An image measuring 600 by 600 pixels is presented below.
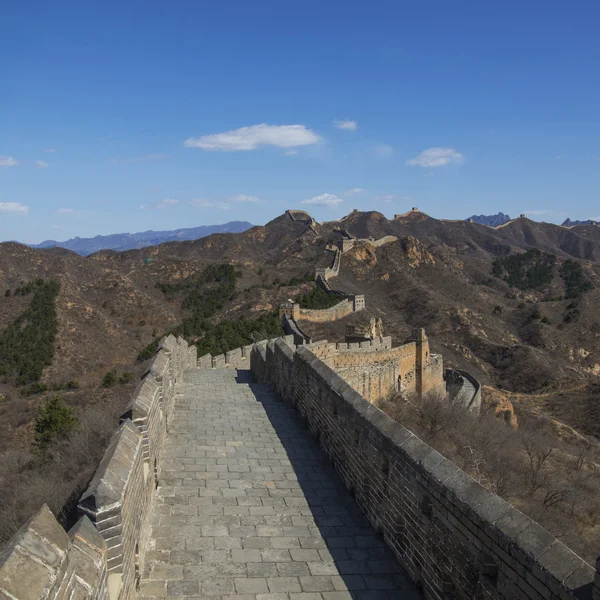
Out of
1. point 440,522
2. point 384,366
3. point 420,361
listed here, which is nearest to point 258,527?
point 440,522

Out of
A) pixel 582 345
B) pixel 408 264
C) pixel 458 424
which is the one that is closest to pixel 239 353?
pixel 458 424

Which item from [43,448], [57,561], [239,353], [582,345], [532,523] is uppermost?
[57,561]

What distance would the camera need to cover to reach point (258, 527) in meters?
5.73

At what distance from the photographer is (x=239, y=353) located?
63.6 feet

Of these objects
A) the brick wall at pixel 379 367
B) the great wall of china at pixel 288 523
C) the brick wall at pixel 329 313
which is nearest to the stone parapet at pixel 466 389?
the brick wall at pixel 379 367

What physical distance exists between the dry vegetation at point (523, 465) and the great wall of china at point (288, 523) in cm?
777

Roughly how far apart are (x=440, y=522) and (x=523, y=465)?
16.0 metres

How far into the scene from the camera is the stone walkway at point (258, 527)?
15.4 ft

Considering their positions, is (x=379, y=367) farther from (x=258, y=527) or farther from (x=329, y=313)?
(x=258, y=527)

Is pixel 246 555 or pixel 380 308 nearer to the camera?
pixel 246 555

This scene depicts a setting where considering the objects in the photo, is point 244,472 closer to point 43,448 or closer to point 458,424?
point 43,448

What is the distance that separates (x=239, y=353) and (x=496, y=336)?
37.5 meters

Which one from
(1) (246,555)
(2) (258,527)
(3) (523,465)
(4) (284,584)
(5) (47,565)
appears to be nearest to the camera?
(5) (47,565)

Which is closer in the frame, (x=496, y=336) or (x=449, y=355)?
(x=449, y=355)
